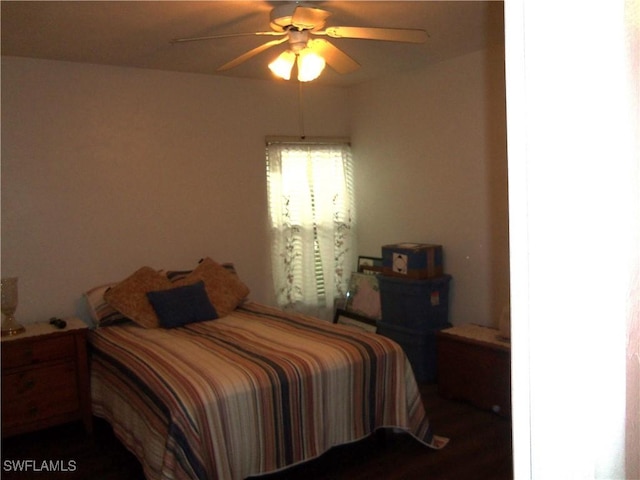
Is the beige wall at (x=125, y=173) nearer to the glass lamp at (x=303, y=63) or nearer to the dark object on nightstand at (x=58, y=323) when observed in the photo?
the dark object on nightstand at (x=58, y=323)

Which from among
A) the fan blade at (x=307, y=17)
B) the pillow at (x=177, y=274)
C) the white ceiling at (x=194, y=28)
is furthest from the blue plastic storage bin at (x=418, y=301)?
the fan blade at (x=307, y=17)

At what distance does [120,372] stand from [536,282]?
110 inches

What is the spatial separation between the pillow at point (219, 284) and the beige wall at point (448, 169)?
1.49m

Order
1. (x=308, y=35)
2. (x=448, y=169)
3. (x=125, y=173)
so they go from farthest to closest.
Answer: (x=448, y=169), (x=125, y=173), (x=308, y=35)

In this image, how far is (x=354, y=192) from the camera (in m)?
5.04

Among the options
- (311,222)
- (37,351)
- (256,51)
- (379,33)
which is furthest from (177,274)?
(379,33)

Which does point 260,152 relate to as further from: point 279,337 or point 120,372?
point 120,372

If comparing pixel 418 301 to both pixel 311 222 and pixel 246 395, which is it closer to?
pixel 311 222

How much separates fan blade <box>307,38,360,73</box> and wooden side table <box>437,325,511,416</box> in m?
1.89

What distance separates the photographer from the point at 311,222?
479cm

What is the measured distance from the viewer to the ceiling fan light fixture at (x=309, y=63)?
2.64m

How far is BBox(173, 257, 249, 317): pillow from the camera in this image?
12.6ft

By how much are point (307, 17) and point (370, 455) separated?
2.29 m

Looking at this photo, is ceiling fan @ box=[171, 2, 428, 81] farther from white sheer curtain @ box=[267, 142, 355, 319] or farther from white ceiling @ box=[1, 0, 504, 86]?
white sheer curtain @ box=[267, 142, 355, 319]
